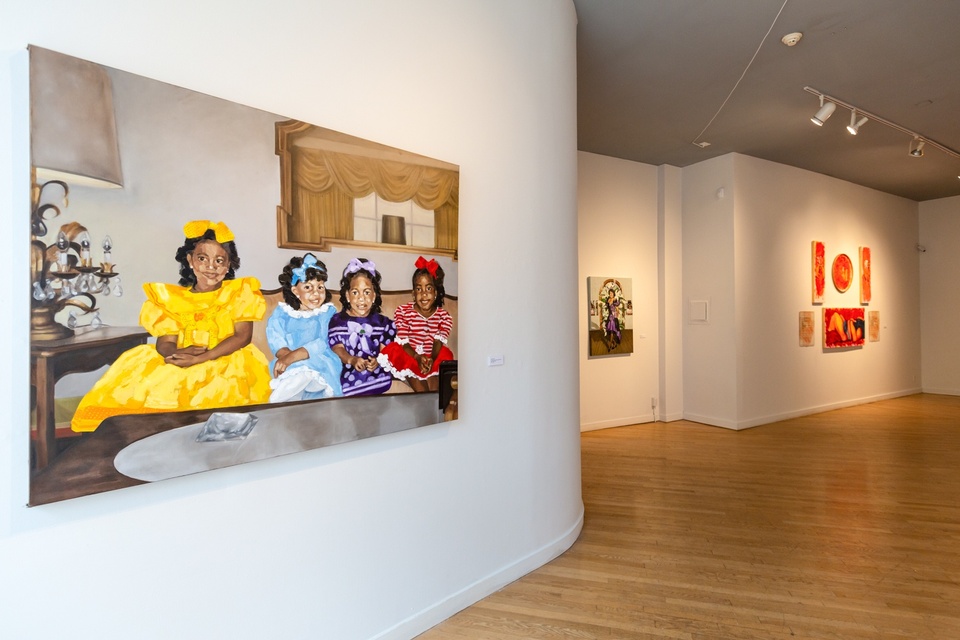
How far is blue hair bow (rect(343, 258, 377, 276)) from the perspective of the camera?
2.38 meters

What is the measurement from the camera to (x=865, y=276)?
9.44 m

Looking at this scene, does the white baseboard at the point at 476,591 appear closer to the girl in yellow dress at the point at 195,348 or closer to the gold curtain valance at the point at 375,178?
the girl in yellow dress at the point at 195,348

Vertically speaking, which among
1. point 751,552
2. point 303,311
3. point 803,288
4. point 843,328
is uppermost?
point 803,288

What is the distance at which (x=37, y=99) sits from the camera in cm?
157

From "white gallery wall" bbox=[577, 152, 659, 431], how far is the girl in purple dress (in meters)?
5.19

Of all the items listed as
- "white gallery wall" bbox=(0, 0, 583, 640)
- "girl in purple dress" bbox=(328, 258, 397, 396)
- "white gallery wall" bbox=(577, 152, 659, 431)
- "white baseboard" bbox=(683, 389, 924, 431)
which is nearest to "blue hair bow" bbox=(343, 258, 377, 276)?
"girl in purple dress" bbox=(328, 258, 397, 396)

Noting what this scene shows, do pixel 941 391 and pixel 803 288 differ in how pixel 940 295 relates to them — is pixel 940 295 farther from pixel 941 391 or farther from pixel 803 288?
pixel 803 288

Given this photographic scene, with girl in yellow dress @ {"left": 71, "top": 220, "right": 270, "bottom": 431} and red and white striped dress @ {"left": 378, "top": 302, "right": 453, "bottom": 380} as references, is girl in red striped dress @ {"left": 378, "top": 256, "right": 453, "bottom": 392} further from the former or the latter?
girl in yellow dress @ {"left": 71, "top": 220, "right": 270, "bottom": 431}

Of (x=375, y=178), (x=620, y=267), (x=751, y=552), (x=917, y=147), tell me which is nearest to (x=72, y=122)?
(x=375, y=178)

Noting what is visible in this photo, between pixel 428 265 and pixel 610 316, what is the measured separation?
5.37m

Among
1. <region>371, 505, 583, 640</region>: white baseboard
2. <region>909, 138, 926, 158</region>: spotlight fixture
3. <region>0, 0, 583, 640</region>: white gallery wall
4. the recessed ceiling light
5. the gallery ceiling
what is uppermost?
the gallery ceiling

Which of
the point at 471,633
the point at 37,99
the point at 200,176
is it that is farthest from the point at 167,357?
the point at 471,633

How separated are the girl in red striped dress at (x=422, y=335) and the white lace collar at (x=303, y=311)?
374 mm

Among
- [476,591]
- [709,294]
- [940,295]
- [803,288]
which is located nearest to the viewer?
[476,591]
